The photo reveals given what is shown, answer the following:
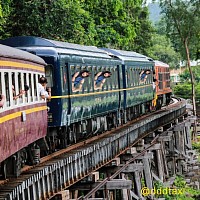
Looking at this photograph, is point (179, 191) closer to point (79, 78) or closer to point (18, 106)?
point (79, 78)

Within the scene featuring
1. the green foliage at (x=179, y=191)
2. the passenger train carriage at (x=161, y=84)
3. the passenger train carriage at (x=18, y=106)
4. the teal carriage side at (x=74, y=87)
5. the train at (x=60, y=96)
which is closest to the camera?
the passenger train carriage at (x=18, y=106)

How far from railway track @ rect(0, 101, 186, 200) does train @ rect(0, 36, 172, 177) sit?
1.15 feet

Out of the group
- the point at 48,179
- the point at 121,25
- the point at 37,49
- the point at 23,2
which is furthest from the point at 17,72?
the point at 121,25

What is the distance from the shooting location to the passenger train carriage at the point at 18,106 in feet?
31.4

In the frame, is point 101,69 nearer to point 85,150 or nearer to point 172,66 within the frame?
point 85,150

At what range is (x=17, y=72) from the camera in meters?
10.7

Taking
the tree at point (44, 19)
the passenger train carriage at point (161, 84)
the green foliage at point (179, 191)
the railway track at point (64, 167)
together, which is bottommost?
the green foliage at point (179, 191)

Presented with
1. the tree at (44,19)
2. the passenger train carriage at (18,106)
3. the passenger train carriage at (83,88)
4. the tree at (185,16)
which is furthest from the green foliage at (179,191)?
the tree at (185,16)

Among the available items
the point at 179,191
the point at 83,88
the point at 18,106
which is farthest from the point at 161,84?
the point at 18,106

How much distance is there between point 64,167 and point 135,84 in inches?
501

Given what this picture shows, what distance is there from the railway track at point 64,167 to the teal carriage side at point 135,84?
2.37 metres

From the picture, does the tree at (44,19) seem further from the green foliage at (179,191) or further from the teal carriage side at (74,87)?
the green foliage at (179,191)

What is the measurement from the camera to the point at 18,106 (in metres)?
10.7

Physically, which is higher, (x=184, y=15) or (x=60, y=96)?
(x=184, y=15)
